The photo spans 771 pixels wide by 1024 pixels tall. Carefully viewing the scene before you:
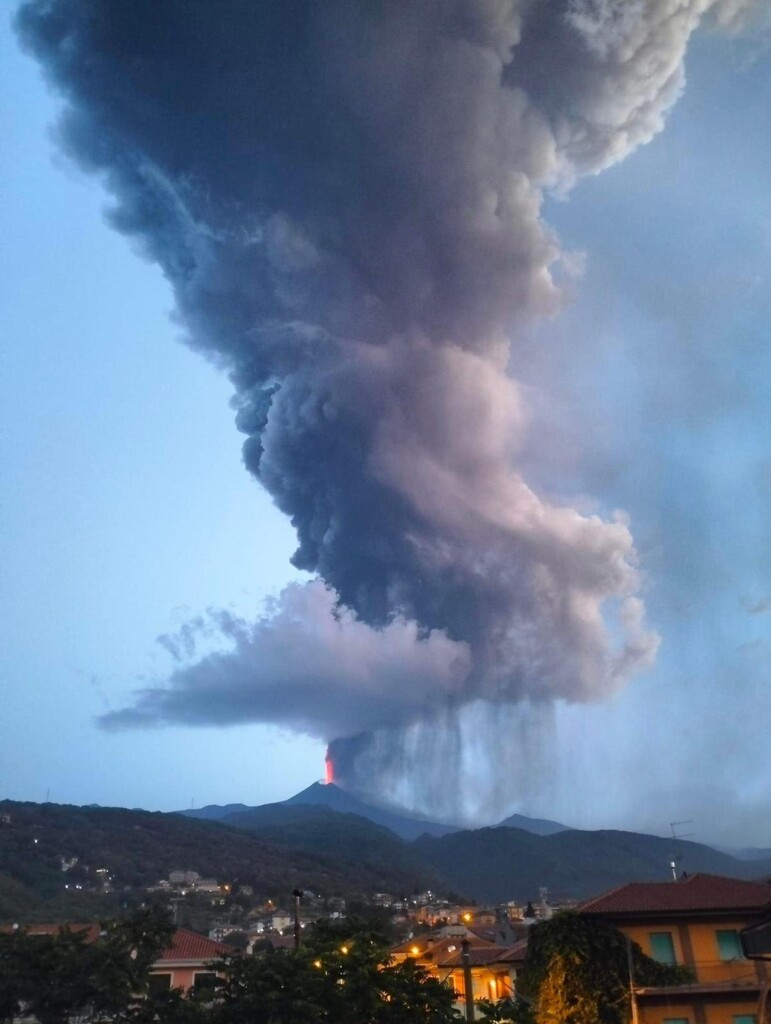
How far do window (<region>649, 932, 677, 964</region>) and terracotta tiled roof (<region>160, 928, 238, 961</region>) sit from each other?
1529 cm

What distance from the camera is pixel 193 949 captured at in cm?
3284

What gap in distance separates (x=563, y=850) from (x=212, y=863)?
118902mm

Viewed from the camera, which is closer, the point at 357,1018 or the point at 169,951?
the point at 357,1018

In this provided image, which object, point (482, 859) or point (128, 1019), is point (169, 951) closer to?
point (128, 1019)

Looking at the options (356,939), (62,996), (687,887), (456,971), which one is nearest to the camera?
(62,996)

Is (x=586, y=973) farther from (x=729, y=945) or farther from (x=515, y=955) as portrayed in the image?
(x=515, y=955)

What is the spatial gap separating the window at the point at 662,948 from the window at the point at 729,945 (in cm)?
163

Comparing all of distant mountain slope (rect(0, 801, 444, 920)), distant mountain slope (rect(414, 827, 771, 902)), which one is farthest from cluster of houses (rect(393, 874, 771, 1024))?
distant mountain slope (rect(414, 827, 771, 902))

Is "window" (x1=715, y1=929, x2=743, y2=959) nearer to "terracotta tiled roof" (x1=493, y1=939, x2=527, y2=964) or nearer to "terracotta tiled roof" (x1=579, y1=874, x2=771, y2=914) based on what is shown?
"terracotta tiled roof" (x1=579, y1=874, x2=771, y2=914)

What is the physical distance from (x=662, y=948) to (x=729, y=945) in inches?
90.3

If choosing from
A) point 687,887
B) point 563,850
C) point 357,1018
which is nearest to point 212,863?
point 687,887

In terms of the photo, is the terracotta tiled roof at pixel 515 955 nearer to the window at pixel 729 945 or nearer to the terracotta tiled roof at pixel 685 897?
the terracotta tiled roof at pixel 685 897

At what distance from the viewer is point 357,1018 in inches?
787

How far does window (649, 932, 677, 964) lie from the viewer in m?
28.0
